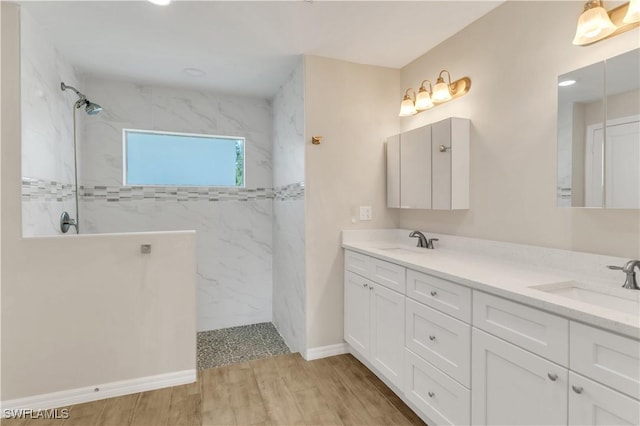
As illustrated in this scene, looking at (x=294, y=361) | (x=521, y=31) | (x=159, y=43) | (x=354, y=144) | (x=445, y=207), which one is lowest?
(x=294, y=361)

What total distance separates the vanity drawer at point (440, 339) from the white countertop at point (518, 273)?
23 cm

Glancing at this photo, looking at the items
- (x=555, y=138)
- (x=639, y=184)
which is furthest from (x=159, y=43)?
(x=639, y=184)

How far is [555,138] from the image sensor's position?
172 centimetres

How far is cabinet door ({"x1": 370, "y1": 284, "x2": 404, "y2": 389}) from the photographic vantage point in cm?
201

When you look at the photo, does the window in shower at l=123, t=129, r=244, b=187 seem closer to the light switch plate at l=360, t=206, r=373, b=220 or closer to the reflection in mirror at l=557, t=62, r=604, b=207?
the light switch plate at l=360, t=206, r=373, b=220

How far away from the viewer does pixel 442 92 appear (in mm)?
2322

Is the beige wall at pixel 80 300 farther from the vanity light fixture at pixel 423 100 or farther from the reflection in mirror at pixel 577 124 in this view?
the reflection in mirror at pixel 577 124

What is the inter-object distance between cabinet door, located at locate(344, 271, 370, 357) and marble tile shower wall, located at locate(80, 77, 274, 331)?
133 centimetres

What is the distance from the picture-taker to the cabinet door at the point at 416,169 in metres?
2.43

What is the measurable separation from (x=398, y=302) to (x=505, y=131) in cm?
129

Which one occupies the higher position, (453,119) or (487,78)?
(487,78)

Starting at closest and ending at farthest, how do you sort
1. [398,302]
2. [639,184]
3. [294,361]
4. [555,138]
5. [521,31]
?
[639,184] < [555,138] < [521,31] < [398,302] < [294,361]

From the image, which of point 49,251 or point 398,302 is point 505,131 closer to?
point 398,302

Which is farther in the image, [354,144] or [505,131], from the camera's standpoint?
[354,144]
